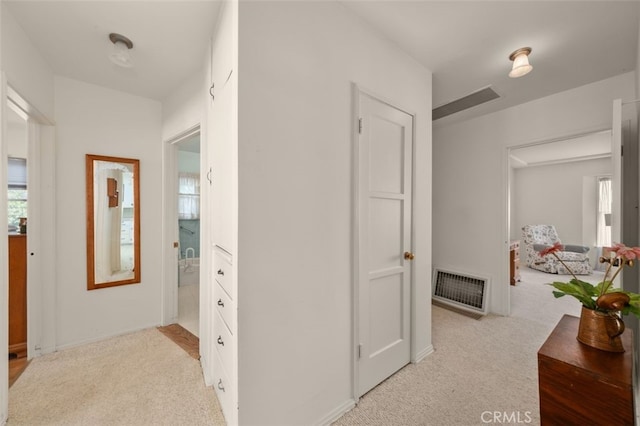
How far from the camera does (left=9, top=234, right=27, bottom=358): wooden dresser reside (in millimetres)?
2227

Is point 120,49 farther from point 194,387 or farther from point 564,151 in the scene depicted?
point 564,151

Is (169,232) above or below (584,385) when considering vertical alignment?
above

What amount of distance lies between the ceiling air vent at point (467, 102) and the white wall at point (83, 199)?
3.38m

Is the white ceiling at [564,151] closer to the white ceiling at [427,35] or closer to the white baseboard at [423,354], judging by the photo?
the white ceiling at [427,35]

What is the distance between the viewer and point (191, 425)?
4.96 feet

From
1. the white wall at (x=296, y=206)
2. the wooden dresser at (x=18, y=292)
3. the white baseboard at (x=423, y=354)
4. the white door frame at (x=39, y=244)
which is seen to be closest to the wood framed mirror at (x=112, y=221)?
the white door frame at (x=39, y=244)

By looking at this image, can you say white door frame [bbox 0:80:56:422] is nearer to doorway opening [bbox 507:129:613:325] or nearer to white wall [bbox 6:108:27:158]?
white wall [bbox 6:108:27:158]

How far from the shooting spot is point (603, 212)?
547 centimetres

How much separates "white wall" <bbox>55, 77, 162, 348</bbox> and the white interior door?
2.38 meters

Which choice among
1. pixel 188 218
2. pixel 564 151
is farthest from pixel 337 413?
pixel 564 151

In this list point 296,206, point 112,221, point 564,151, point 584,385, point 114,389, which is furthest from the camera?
point 564,151

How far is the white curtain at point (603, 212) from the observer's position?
17.8ft

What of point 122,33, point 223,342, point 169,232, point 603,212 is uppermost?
point 122,33

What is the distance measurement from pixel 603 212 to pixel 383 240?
266 inches
